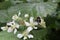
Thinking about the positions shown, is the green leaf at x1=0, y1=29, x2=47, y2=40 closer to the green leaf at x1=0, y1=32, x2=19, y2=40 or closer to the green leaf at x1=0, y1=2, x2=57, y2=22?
the green leaf at x1=0, y1=32, x2=19, y2=40

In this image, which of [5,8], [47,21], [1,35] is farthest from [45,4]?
[1,35]

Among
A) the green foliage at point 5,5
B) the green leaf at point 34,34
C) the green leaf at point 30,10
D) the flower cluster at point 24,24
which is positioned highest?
the green foliage at point 5,5

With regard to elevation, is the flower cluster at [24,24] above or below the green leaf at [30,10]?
below

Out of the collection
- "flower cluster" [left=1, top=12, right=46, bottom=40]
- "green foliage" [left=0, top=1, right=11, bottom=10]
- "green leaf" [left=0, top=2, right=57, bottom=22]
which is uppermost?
"green foliage" [left=0, top=1, right=11, bottom=10]

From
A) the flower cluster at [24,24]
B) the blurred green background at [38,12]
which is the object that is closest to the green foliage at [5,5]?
the blurred green background at [38,12]

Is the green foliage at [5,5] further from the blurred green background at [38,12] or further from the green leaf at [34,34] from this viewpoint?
the green leaf at [34,34]

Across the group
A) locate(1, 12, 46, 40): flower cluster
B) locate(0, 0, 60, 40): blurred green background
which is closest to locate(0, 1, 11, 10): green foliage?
locate(0, 0, 60, 40): blurred green background

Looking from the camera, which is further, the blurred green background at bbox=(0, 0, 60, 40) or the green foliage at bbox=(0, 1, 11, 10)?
the green foliage at bbox=(0, 1, 11, 10)

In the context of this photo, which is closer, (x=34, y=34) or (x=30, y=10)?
(x=34, y=34)

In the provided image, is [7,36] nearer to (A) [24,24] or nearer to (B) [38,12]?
(A) [24,24]

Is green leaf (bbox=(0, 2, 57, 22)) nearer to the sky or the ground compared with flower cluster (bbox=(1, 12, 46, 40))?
nearer to the sky

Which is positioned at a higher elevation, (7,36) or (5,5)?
(5,5)

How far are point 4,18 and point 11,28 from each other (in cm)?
19

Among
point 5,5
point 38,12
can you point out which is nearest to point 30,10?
point 38,12
